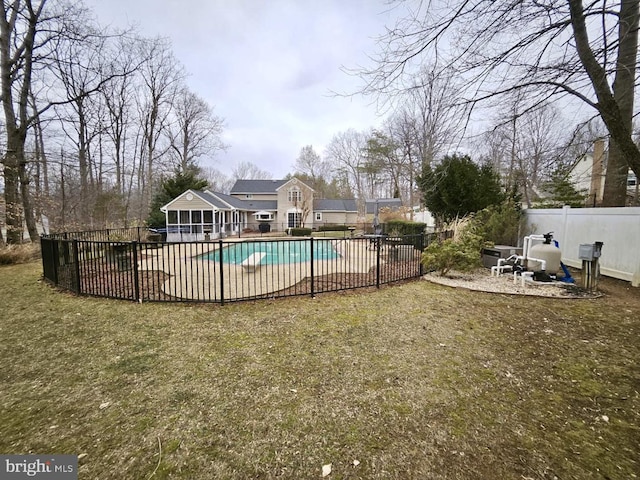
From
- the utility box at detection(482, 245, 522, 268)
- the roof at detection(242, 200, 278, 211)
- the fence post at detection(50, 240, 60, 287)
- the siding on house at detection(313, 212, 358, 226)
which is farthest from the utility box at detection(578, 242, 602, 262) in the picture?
the roof at detection(242, 200, 278, 211)

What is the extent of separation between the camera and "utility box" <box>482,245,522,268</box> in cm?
742

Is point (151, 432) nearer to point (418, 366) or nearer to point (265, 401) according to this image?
point (265, 401)

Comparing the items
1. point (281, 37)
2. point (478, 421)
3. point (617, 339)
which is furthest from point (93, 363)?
point (281, 37)

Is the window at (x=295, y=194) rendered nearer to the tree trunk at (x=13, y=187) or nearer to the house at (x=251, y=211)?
the house at (x=251, y=211)

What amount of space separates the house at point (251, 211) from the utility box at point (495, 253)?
1593cm

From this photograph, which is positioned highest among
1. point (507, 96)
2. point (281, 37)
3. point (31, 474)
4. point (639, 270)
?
point (281, 37)

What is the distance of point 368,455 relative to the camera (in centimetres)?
173

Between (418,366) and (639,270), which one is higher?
(639,270)

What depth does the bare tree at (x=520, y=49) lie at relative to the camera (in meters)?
3.69

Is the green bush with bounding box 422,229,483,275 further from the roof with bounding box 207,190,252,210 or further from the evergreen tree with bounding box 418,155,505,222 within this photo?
the roof with bounding box 207,190,252,210

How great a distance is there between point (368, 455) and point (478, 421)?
0.92 m

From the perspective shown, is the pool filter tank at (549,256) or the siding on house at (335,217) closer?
the pool filter tank at (549,256)

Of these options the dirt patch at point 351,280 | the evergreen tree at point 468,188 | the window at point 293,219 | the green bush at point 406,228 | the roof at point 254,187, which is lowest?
the dirt patch at point 351,280

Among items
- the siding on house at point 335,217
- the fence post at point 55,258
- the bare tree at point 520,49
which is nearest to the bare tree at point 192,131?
the siding on house at point 335,217
